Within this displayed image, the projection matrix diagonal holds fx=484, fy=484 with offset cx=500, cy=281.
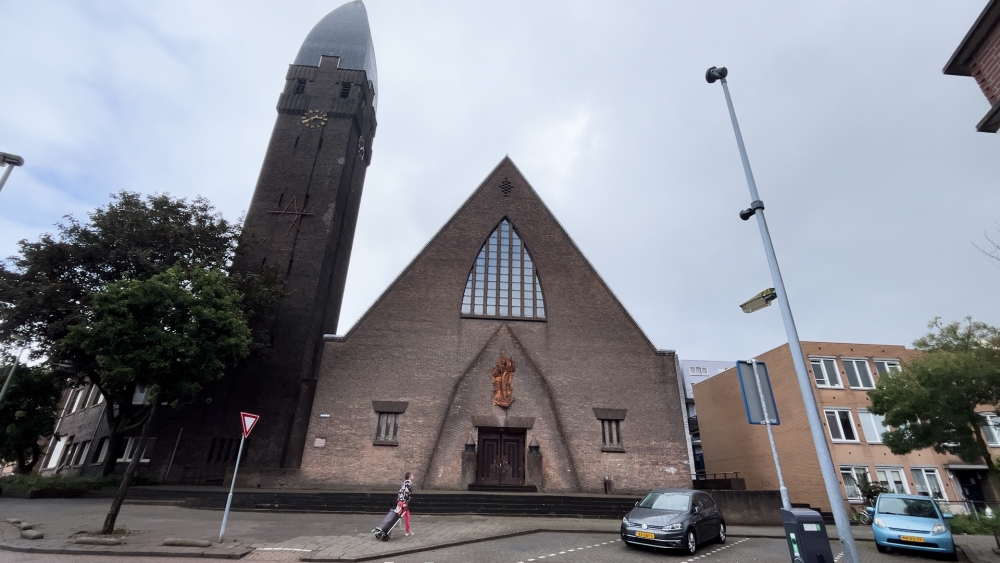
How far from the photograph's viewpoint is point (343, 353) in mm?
22875

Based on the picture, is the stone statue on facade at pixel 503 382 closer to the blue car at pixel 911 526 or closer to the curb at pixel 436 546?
the curb at pixel 436 546

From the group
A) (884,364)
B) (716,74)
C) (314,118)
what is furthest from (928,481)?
(314,118)

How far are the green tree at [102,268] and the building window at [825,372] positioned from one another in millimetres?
29310

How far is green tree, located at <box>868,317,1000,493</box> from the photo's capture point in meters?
15.4

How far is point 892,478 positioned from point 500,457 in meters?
20.0

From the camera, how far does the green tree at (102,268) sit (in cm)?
2067

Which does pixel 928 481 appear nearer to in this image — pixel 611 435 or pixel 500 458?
pixel 611 435

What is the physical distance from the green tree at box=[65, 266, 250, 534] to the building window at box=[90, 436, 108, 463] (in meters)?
12.7

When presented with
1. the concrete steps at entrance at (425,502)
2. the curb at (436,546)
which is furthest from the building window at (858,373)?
the curb at (436,546)

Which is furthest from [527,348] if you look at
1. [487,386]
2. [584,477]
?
[584,477]

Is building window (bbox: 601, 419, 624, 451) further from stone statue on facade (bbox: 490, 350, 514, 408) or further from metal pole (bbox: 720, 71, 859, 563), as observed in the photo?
metal pole (bbox: 720, 71, 859, 563)

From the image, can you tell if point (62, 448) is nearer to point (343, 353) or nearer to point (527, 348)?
point (343, 353)

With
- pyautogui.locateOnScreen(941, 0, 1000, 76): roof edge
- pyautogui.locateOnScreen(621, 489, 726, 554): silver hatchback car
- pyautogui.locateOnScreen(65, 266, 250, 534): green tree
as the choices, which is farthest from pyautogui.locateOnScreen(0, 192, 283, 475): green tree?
pyautogui.locateOnScreen(941, 0, 1000, 76): roof edge

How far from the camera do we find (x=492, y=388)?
22156 mm
